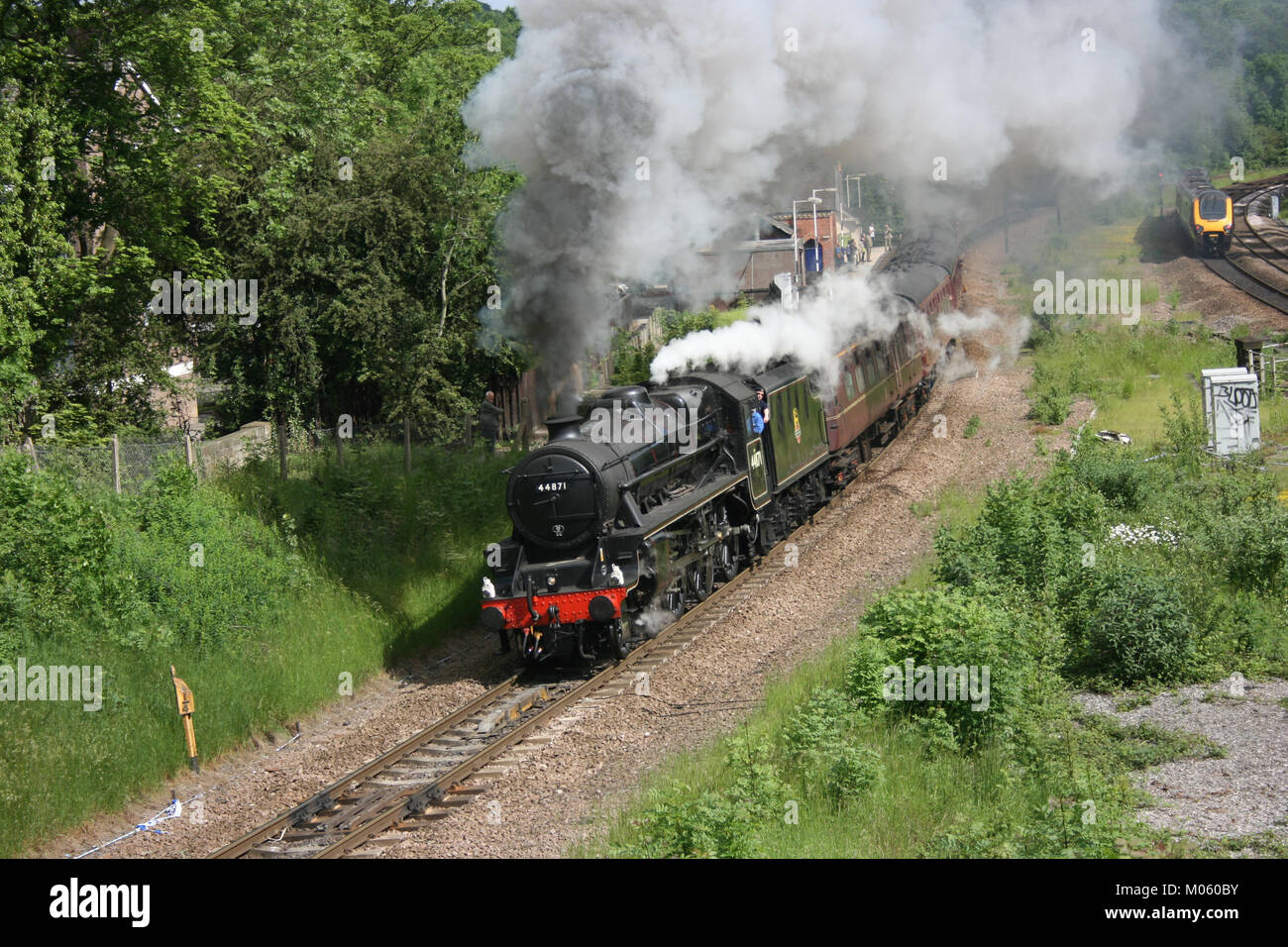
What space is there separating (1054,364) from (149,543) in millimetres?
20992

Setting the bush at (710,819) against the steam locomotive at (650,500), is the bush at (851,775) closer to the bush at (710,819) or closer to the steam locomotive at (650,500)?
the bush at (710,819)

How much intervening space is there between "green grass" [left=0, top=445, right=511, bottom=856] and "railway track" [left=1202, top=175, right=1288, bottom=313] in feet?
80.1

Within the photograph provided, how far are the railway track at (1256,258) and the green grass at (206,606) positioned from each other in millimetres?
24422

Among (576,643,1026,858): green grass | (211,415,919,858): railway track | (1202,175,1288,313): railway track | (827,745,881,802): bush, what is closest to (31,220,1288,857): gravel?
(211,415,919,858): railway track

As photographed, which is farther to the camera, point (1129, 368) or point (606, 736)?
point (1129, 368)

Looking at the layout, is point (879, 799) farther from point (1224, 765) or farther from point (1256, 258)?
point (1256, 258)

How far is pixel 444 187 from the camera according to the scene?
883 inches

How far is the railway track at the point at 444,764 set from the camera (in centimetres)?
855

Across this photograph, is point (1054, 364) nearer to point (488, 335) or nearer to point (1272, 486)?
point (1272, 486)

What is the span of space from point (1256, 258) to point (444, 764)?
35851mm

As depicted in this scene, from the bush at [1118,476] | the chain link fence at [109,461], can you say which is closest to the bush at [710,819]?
the bush at [1118,476]

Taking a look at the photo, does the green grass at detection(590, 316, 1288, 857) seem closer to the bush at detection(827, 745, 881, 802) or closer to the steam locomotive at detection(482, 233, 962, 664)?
the bush at detection(827, 745, 881, 802)

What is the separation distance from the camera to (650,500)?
43.2 feet

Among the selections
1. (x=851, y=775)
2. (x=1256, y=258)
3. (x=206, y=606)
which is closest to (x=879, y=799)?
(x=851, y=775)
